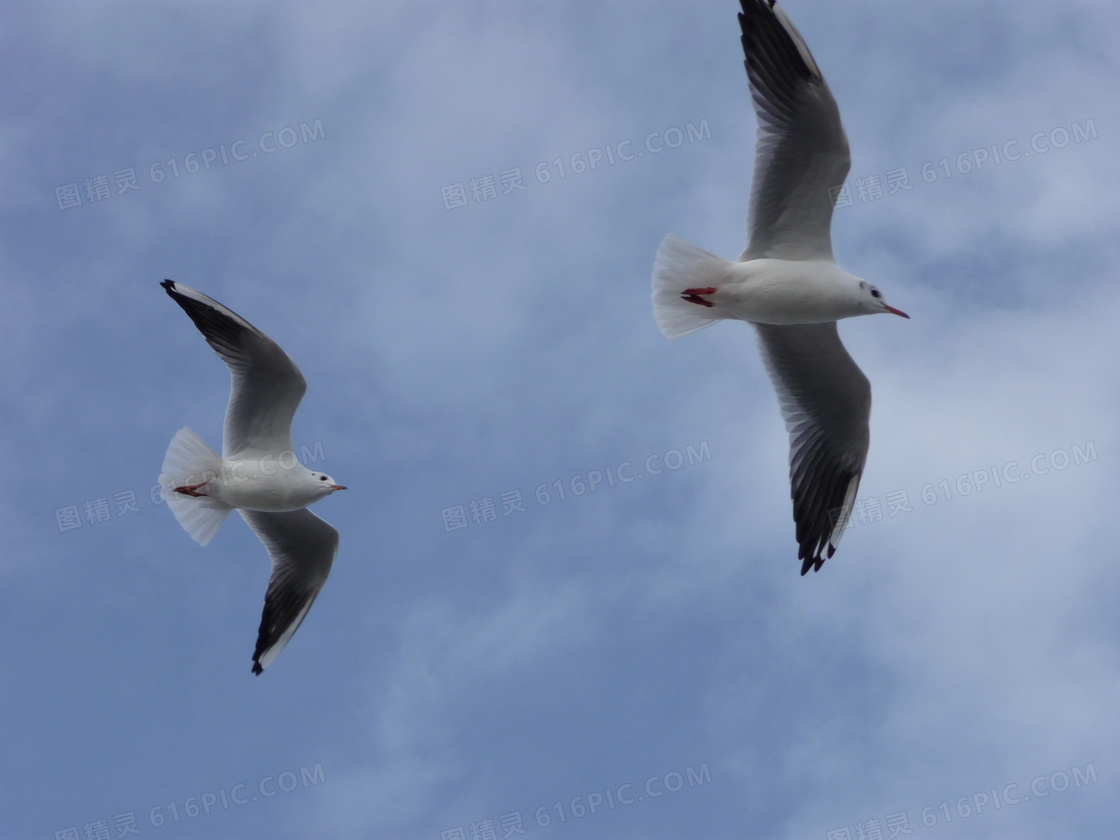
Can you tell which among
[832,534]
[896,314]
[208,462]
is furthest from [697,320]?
[208,462]

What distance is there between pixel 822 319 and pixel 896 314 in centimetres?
41

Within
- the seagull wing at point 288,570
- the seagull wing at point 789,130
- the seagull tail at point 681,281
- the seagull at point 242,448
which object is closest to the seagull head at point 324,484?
the seagull at point 242,448

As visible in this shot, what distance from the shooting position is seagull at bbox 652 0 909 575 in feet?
21.6

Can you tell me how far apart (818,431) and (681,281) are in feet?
4.44

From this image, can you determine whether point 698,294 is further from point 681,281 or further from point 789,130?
point 789,130

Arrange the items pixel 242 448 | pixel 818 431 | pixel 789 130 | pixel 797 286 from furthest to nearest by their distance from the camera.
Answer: pixel 242 448 → pixel 818 431 → pixel 797 286 → pixel 789 130

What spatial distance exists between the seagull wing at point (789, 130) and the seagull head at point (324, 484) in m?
3.02

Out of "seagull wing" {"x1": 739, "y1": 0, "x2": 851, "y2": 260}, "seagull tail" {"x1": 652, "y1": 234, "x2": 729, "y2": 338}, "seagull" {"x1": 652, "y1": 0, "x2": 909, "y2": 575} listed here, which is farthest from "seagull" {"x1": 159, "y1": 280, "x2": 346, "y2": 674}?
"seagull wing" {"x1": 739, "y1": 0, "x2": 851, "y2": 260}

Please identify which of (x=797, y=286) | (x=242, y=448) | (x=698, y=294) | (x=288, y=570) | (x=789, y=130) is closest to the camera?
(x=789, y=130)

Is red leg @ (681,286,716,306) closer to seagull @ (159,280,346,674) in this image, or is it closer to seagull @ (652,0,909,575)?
seagull @ (652,0,909,575)

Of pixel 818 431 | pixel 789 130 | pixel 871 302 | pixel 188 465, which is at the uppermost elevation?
pixel 789 130

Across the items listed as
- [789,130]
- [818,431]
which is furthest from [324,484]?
[789,130]

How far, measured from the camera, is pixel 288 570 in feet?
27.6

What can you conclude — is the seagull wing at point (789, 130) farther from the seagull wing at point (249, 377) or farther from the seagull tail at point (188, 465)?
the seagull tail at point (188, 465)
